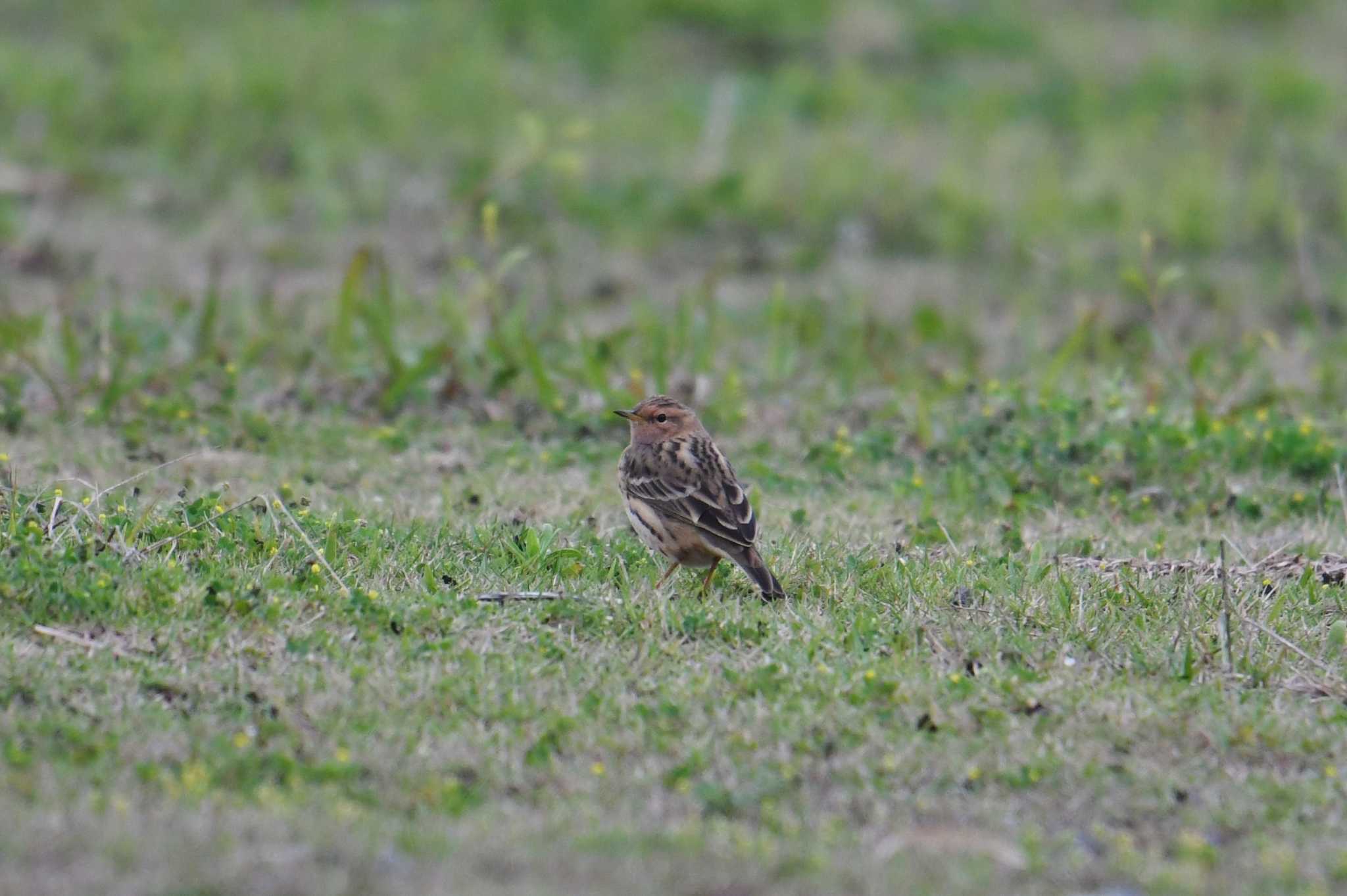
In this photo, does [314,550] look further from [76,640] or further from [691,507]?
[691,507]

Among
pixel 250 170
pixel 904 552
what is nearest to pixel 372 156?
pixel 250 170

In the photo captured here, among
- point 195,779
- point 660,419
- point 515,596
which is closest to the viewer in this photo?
point 195,779

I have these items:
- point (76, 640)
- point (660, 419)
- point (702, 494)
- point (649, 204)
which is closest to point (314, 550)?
point (76, 640)

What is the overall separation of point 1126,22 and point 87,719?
1648 cm

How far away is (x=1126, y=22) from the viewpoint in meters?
19.0

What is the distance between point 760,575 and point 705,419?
319cm

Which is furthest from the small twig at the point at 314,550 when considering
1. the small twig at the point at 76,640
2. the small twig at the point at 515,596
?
the small twig at the point at 76,640

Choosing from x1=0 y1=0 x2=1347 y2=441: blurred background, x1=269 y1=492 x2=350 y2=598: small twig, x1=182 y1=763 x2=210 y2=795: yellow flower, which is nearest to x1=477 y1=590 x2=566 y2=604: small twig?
x1=269 y1=492 x2=350 y2=598: small twig

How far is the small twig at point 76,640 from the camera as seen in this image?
5.45 meters

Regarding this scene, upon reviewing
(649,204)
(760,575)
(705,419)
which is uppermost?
(649,204)

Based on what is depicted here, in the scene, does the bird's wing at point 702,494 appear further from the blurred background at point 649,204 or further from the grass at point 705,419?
the blurred background at point 649,204

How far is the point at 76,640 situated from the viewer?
5.48m

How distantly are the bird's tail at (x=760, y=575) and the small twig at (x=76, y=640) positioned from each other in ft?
7.18

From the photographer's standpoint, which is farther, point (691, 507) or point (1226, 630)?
point (691, 507)
